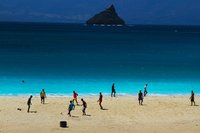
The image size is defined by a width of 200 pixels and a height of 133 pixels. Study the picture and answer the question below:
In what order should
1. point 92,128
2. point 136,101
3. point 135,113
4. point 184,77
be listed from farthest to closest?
point 184,77 → point 136,101 → point 135,113 → point 92,128

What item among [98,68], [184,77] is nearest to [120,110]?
[184,77]

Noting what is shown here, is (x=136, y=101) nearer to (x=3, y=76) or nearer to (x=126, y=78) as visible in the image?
(x=126, y=78)

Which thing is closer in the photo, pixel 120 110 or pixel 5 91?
pixel 120 110

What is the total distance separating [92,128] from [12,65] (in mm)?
43333

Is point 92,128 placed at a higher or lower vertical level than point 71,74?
lower

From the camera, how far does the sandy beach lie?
84.9 ft

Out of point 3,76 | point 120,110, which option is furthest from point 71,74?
point 120,110

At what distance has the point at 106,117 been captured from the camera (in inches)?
1153

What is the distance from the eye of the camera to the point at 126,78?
182 ft

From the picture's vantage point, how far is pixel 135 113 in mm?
30797

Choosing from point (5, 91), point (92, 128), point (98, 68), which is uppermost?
point (98, 68)

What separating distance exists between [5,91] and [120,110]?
51.3 feet

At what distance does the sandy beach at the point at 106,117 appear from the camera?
2589 centimetres

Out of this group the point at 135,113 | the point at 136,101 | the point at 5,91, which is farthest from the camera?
the point at 5,91
